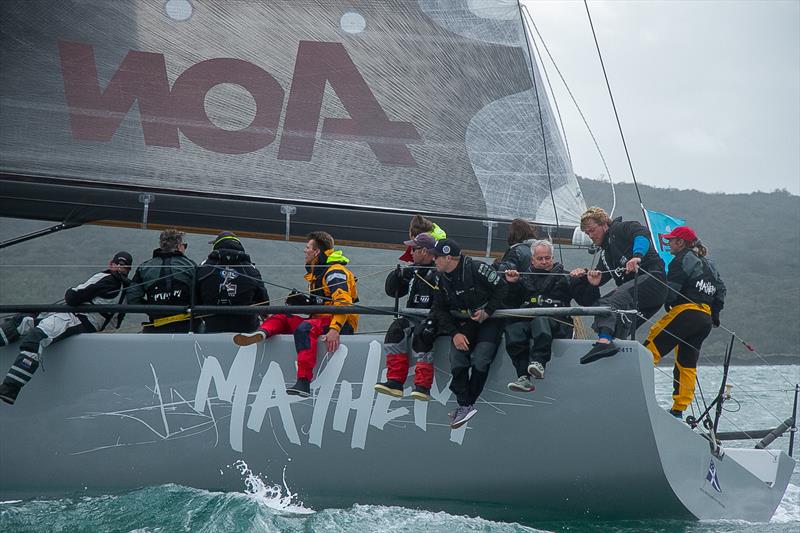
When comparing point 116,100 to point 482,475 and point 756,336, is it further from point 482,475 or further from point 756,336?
point 756,336

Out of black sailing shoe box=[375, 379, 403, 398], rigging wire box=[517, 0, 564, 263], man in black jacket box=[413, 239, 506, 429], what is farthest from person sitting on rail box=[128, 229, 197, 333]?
rigging wire box=[517, 0, 564, 263]

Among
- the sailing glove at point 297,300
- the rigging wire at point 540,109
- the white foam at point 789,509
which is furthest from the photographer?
the rigging wire at point 540,109

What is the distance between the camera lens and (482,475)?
4.63 metres

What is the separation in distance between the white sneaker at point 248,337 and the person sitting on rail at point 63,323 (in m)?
0.83

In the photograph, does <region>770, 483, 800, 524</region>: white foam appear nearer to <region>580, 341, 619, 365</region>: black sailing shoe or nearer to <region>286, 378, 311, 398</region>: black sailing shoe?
<region>580, 341, 619, 365</region>: black sailing shoe

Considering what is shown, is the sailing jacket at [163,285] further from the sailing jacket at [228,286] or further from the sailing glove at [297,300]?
the sailing glove at [297,300]

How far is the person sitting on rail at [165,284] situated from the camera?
519 cm

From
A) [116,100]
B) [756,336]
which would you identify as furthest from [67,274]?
[116,100]

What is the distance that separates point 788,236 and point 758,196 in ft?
16.6

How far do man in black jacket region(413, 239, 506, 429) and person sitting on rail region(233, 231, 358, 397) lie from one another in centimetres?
55

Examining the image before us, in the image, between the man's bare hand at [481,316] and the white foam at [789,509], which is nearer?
the man's bare hand at [481,316]

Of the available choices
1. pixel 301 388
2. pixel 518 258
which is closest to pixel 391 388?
pixel 301 388

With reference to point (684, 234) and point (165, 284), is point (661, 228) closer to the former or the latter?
point (684, 234)

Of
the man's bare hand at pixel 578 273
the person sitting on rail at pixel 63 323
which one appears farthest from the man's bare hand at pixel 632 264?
the person sitting on rail at pixel 63 323
